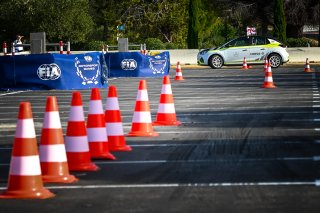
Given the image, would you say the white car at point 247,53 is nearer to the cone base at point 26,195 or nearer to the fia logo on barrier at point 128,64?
the fia logo on barrier at point 128,64

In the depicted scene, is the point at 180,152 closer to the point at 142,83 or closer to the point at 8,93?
the point at 142,83

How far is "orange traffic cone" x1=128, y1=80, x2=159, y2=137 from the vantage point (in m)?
13.5

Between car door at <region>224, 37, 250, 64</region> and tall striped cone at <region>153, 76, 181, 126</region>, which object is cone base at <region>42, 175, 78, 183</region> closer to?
tall striped cone at <region>153, 76, 181, 126</region>

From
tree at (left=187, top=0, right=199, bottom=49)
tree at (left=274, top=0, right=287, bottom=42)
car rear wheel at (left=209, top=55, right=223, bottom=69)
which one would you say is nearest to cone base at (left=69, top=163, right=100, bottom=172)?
car rear wheel at (left=209, top=55, right=223, bottom=69)

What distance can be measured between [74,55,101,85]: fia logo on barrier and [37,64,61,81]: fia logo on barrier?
64 cm

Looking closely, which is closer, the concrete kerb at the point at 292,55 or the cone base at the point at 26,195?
the cone base at the point at 26,195

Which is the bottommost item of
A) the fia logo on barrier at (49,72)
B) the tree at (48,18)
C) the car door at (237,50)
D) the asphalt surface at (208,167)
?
the asphalt surface at (208,167)

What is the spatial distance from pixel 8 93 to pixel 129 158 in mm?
15863

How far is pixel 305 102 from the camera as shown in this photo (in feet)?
68.1

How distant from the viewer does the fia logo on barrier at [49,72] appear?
88.5ft

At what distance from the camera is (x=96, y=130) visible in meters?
11.0

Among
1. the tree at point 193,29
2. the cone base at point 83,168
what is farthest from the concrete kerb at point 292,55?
the cone base at point 83,168

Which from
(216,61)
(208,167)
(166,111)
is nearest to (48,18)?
(216,61)

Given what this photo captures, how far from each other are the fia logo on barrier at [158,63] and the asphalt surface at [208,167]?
17.2m
